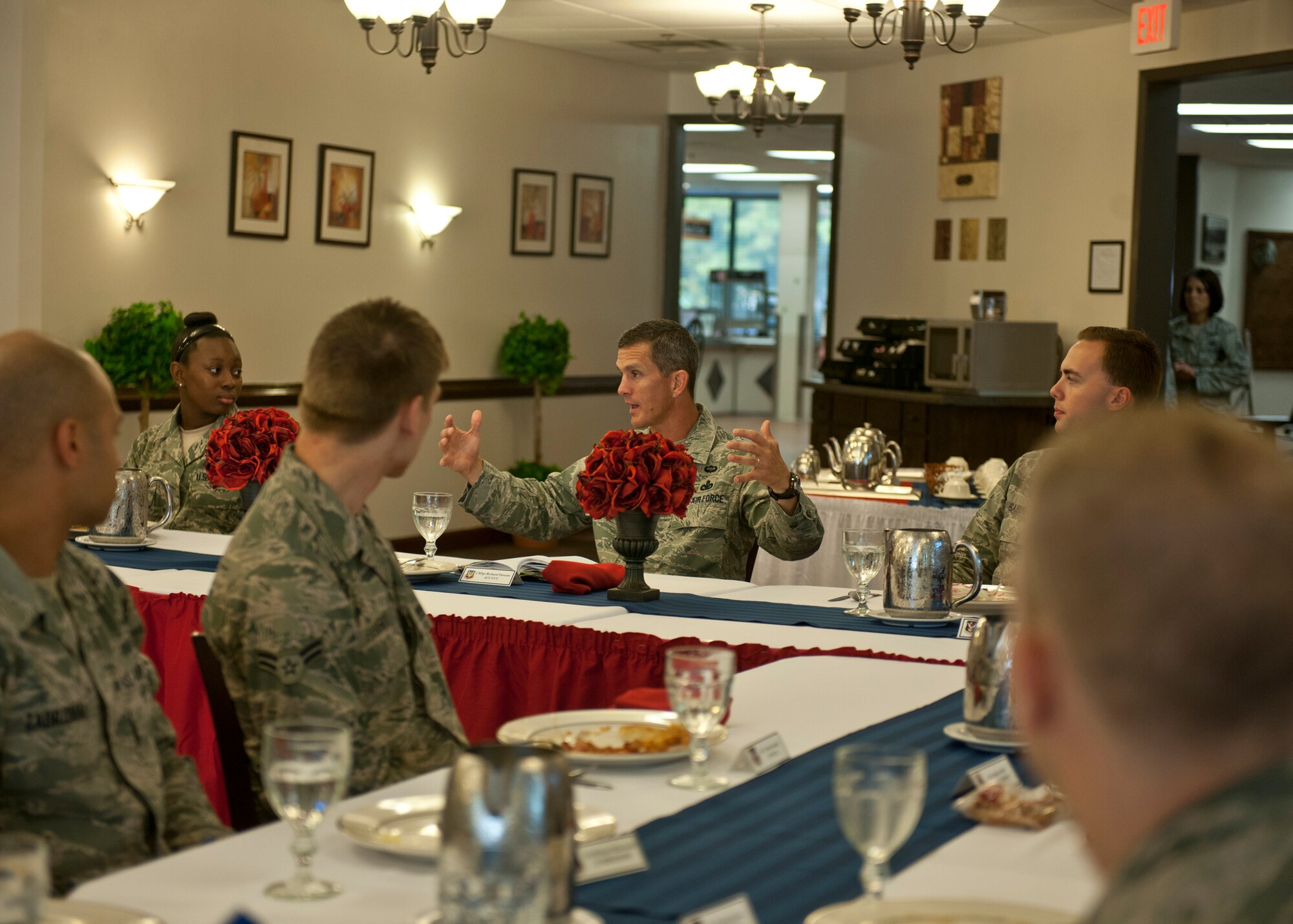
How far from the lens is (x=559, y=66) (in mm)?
10180

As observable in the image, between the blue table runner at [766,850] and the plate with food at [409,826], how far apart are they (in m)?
0.06

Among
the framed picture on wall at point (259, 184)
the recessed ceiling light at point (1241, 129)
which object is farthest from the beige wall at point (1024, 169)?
the framed picture on wall at point (259, 184)

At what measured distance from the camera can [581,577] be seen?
3.41 meters

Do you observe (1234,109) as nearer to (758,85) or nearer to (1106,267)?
(1106,267)

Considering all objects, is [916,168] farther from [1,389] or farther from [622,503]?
[1,389]

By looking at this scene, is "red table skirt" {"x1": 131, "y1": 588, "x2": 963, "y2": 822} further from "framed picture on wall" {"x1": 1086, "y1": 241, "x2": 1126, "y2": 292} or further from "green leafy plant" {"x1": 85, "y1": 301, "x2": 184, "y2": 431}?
"framed picture on wall" {"x1": 1086, "y1": 241, "x2": 1126, "y2": 292}

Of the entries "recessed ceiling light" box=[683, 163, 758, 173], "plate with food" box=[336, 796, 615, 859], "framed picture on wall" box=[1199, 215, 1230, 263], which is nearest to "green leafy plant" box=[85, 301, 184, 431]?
"plate with food" box=[336, 796, 615, 859]

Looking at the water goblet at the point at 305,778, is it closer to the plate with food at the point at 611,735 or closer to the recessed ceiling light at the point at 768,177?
the plate with food at the point at 611,735

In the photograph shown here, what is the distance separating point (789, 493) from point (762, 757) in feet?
6.61

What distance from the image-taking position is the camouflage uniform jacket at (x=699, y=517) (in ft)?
12.7

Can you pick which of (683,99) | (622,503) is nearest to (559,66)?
(683,99)

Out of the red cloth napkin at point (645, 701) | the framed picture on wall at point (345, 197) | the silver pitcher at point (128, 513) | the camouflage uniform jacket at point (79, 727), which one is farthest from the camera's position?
the framed picture on wall at point (345, 197)

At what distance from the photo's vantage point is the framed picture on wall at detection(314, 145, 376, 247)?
8617mm

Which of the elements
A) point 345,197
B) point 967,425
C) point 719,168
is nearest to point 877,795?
point 967,425
